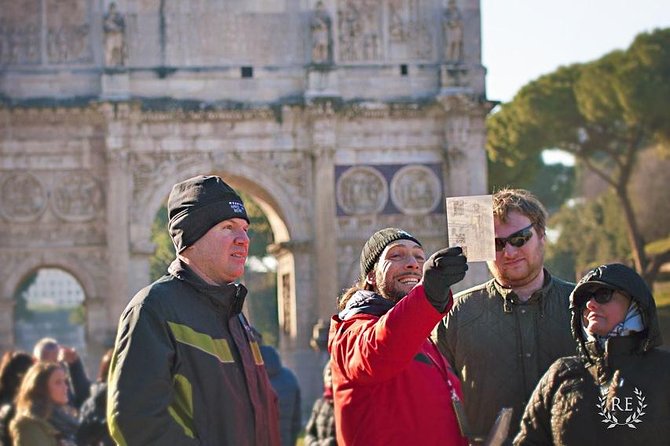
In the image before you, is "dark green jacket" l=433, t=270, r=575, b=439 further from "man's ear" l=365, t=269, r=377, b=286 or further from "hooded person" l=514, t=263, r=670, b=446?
"man's ear" l=365, t=269, r=377, b=286

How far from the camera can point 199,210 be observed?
19.4 ft

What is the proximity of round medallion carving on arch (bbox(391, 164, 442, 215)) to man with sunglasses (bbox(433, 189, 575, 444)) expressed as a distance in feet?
67.8

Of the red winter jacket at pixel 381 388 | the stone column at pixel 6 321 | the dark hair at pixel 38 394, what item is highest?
the red winter jacket at pixel 381 388

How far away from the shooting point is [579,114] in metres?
42.5

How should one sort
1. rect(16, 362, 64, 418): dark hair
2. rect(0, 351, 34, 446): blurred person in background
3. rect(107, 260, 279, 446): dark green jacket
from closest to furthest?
rect(107, 260, 279, 446): dark green jacket < rect(16, 362, 64, 418): dark hair < rect(0, 351, 34, 446): blurred person in background

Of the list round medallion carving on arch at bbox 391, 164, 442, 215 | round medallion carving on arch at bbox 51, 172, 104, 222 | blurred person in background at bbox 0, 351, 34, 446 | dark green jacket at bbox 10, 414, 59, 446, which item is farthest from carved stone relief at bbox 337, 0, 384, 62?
dark green jacket at bbox 10, 414, 59, 446

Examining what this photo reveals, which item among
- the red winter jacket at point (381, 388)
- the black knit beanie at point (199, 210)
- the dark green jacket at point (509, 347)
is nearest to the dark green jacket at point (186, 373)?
the black knit beanie at point (199, 210)

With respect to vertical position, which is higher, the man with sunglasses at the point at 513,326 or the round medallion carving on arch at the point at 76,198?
the round medallion carving on arch at the point at 76,198

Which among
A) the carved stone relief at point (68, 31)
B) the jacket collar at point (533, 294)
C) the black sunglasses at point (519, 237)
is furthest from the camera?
the carved stone relief at point (68, 31)

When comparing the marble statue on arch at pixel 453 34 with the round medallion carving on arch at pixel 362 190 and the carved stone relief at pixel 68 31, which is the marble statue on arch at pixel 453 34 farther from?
the carved stone relief at pixel 68 31

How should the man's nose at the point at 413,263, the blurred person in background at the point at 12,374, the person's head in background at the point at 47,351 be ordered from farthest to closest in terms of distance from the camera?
the person's head in background at the point at 47,351, the blurred person in background at the point at 12,374, the man's nose at the point at 413,263

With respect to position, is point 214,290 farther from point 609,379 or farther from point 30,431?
point 30,431

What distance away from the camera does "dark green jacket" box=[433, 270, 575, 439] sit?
6.95 meters

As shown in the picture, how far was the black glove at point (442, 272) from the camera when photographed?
5406 millimetres
